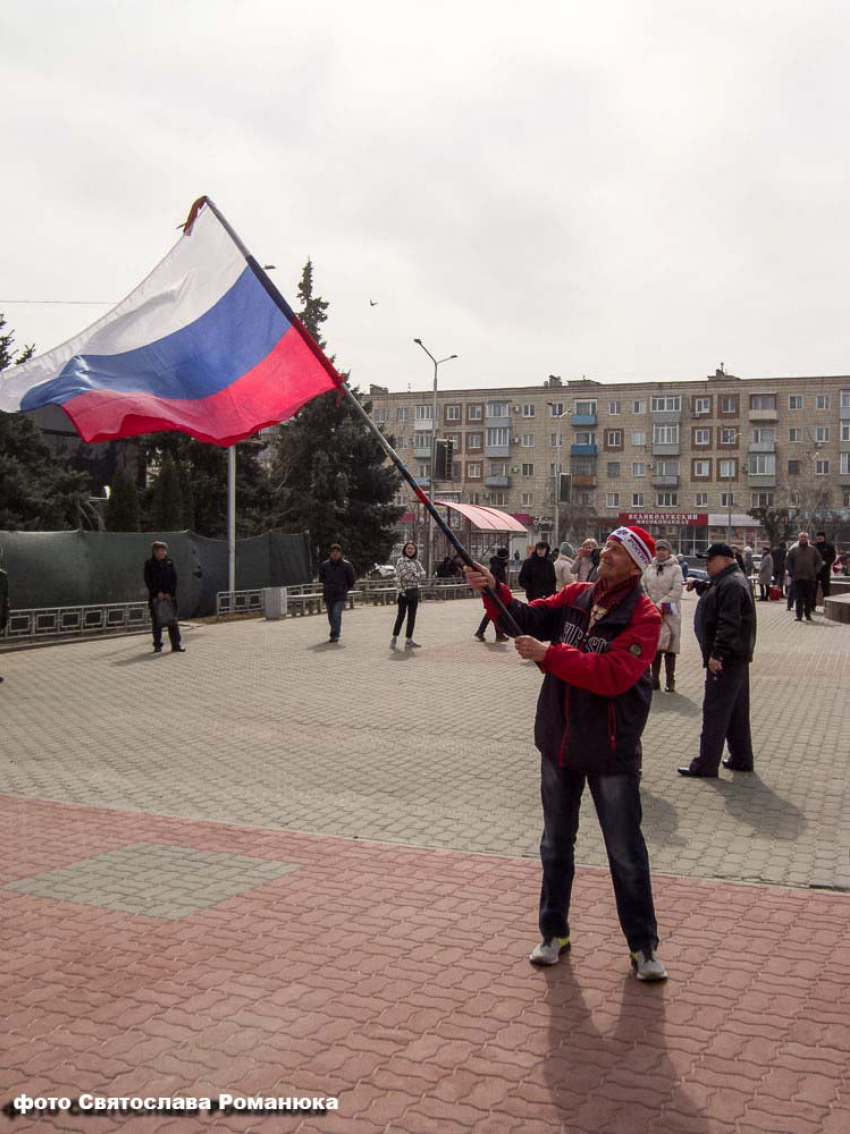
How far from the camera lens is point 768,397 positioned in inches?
3472

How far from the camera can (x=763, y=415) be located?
88.1 meters

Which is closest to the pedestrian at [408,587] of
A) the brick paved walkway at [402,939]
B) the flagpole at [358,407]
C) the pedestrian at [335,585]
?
the pedestrian at [335,585]

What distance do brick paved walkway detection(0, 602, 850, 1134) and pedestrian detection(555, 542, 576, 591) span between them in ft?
19.7

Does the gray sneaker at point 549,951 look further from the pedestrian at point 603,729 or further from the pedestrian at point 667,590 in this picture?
the pedestrian at point 667,590

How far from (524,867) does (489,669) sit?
31.5ft

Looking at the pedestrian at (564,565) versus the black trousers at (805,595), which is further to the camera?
the black trousers at (805,595)

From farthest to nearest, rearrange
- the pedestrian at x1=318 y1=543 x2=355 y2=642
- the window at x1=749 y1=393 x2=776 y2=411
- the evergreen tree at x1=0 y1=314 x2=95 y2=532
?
the window at x1=749 y1=393 x2=776 y2=411, the evergreen tree at x1=0 y1=314 x2=95 y2=532, the pedestrian at x1=318 y1=543 x2=355 y2=642

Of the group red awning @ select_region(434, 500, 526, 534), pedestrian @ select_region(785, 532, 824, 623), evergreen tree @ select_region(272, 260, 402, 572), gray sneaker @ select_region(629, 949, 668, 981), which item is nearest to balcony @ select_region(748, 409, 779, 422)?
red awning @ select_region(434, 500, 526, 534)

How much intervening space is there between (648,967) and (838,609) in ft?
77.0

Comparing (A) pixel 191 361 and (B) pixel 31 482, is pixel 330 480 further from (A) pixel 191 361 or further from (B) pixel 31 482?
(A) pixel 191 361

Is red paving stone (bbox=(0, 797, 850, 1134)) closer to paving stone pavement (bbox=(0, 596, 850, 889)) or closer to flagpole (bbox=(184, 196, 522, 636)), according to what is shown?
paving stone pavement (bbox=(0, 596, 850, 889))

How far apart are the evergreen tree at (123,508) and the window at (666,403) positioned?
6840 centimetres

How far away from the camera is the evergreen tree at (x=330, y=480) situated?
4022 cm

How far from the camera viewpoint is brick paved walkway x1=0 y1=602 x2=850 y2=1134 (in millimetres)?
3559
